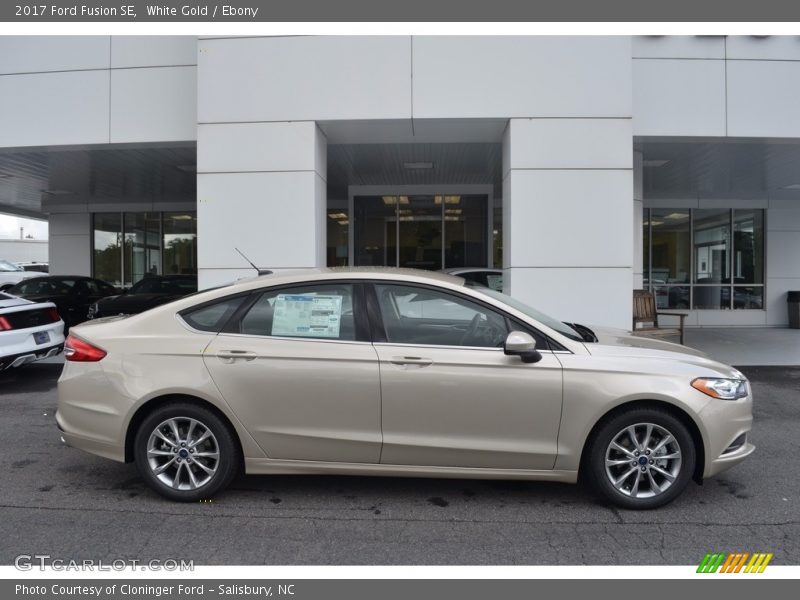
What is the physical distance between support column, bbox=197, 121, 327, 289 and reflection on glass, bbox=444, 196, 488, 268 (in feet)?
25.5

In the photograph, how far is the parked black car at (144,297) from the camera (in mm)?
11094

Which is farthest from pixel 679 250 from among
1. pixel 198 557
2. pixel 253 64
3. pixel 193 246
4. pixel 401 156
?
pixel 198 557

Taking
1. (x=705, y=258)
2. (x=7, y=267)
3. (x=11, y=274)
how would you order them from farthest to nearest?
(x=7, y=267)
(x=11, y=274)
(x=705, y=258)

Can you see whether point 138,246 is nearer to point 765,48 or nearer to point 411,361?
point 765,48

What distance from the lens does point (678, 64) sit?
8789 mm

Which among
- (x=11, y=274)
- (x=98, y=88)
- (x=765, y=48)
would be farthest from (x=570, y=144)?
(x=11, y=274)

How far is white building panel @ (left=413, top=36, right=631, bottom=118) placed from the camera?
25.8ft

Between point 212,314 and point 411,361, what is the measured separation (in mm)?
1436

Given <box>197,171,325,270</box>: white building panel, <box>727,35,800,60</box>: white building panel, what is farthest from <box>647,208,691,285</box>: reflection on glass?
<box>197,171,325,270</box>: white building panel

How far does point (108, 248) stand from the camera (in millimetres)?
19016

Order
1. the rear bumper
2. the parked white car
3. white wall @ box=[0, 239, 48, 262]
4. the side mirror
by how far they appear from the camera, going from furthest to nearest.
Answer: white wall @ box=[0, 239, 48, 262] → the parked white car → the rear bumper → the side mirror

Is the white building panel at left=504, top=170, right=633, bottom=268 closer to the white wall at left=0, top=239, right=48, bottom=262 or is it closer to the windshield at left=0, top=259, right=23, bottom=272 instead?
the windshield at left=0, top=259, right=23, bottom=272

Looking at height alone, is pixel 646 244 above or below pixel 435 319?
above

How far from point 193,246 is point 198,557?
1689 centimetres
